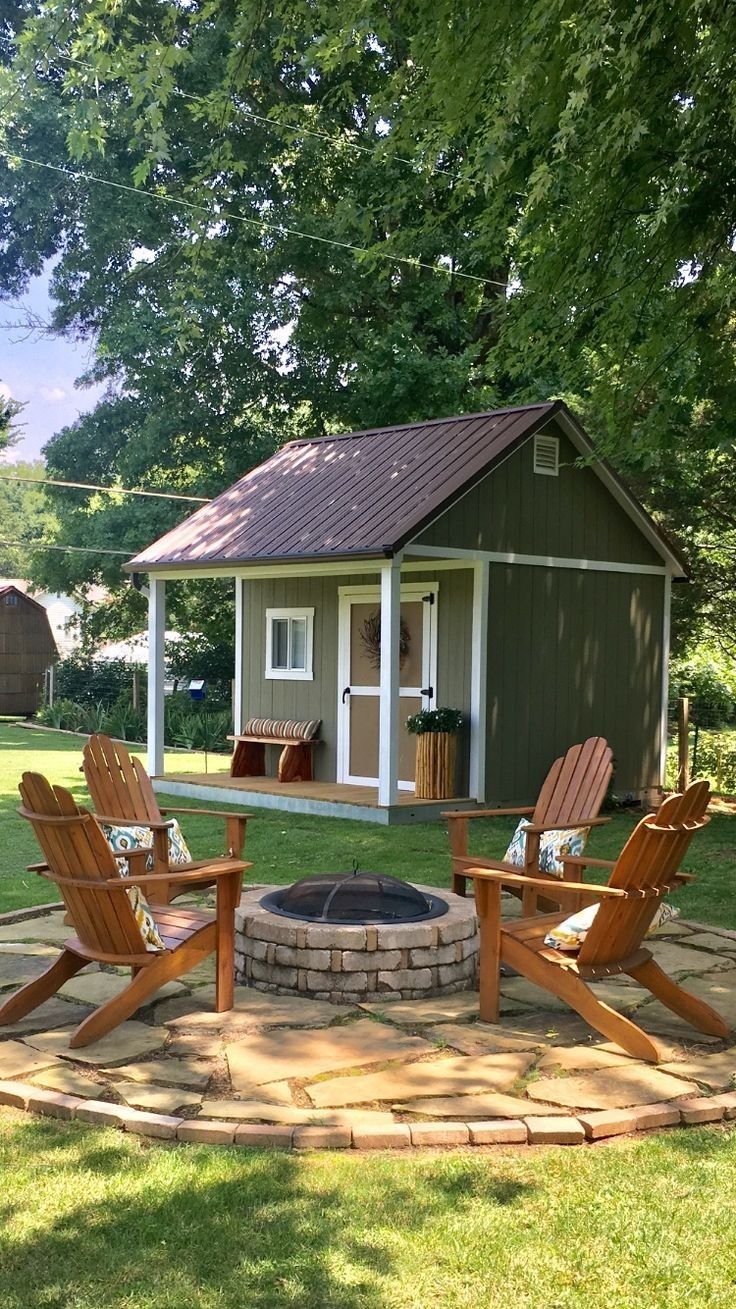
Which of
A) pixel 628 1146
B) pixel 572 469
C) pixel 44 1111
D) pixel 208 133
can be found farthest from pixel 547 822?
pixel 208 133

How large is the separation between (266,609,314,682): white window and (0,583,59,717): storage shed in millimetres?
13879

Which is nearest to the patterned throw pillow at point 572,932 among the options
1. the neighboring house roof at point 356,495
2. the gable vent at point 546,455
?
the neighboring house roof at point 356,495

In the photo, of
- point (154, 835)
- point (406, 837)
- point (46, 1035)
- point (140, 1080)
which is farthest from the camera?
point (406, 837)

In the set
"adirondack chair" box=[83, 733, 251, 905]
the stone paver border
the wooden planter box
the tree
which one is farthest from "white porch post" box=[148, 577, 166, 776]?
the tree

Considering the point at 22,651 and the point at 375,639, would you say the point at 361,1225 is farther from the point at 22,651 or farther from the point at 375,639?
the point at 22,651

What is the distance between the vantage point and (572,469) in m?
13.5

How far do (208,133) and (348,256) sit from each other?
358 cm

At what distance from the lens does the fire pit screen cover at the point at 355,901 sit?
5.57 meters

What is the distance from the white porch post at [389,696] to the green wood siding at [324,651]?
1259mm

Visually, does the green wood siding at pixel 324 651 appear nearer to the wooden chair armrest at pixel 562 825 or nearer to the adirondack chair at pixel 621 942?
the wooden chair armrest at pixel 562 825

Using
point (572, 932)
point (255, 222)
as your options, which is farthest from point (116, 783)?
point (255, 222)

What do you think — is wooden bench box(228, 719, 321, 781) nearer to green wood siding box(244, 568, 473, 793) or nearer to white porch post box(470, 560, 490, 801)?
green wood siding box(244, 568, 473, 793)

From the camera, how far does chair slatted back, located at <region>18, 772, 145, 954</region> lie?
464cm

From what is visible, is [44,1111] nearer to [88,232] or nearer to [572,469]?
[572,469]
